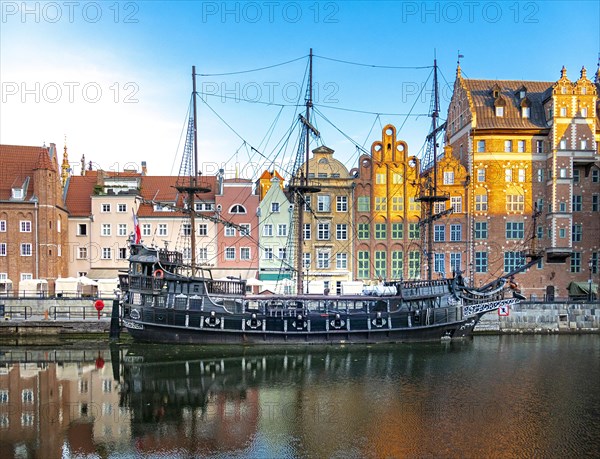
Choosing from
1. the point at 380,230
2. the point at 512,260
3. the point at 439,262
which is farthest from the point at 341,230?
the point at 512,260

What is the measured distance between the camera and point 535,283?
55500 millimetres

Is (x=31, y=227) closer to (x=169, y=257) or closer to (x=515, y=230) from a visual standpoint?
(x=169, y=257)

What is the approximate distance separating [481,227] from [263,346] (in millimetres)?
29436

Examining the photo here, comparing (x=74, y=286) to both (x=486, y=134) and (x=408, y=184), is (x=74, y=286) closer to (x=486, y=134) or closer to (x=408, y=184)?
(x=408, y=184)

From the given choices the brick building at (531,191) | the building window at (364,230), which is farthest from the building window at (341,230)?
the brick building at (531,191)

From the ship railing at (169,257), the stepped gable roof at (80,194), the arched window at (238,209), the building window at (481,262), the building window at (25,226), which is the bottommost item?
the building window at (481,262)

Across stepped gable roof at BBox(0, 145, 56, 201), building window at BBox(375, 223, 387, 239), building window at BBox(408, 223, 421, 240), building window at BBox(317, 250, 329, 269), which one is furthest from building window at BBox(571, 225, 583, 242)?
stepped gable roof at BBox(0, 145, 56, 201)

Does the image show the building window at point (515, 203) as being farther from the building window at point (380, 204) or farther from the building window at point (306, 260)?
the building window at point (306, 260)

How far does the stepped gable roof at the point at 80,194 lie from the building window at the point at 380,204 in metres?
31.3

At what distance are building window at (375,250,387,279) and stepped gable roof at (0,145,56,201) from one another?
35.5m

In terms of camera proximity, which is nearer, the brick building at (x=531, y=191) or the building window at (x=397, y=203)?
the brick building at (x=531, y=191)

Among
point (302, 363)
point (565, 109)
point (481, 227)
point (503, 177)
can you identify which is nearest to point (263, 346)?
point (302, 363)

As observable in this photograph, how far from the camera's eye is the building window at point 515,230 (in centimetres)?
5628

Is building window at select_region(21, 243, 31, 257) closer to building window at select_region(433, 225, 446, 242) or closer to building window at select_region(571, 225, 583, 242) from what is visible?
building window at select_region(433, 225, 446, 242)
